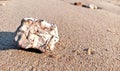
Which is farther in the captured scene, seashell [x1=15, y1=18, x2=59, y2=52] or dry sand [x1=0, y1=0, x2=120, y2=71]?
seashell [x1=15, y1=18, x2=59, y2=52]

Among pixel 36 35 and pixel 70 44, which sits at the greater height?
pixel 36 35

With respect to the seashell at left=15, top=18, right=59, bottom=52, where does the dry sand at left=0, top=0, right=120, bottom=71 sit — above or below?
below

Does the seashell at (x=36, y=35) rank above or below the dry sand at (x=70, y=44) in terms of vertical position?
above

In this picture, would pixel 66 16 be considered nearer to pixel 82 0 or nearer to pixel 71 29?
pixel 71 29

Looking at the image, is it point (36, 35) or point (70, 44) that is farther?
point (70, 44)
